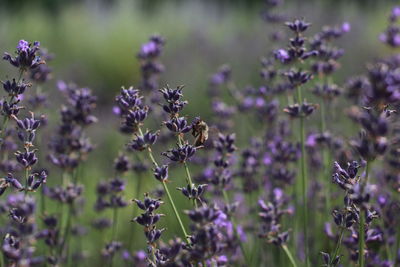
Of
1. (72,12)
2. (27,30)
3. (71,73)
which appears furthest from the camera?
(72,12)

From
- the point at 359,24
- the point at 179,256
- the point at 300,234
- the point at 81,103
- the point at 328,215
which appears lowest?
the point at 300,234

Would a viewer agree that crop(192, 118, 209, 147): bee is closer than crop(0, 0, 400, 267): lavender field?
No

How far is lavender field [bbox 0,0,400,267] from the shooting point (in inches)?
68.4

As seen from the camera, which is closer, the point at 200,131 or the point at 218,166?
the point at 200,131

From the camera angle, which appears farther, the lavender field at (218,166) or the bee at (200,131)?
the bee at (200,131)

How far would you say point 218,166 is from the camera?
2457mm

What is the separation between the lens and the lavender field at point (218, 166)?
1.74 metres

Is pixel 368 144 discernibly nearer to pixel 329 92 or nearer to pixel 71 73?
pixel 329 92

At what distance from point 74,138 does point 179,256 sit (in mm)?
1424

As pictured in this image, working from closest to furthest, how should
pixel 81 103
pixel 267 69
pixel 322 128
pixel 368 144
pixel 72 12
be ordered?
1. pixel 368 144
2. pixel 81 103
3. pixel 322 128
4. pixel 267 69
5. pixel 72 12

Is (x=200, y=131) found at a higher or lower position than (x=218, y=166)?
higher

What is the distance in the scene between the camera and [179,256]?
5.27 feet

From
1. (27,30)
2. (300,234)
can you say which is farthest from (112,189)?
(27,30)

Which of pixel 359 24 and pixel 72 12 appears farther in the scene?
pixel 72 12
